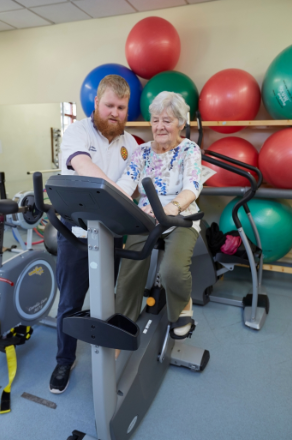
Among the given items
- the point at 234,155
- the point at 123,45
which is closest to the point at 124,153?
the point at 234,155

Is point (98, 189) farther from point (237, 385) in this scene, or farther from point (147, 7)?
point (147, 7)

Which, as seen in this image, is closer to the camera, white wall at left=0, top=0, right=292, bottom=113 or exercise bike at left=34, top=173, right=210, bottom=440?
exercise bike at left=34, top=173, right=210, bottom=440

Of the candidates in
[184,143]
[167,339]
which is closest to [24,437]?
[167,339]

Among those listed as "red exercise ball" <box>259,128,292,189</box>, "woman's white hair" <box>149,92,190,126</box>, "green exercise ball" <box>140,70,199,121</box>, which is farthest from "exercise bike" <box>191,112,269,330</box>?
"woman's white hair" <box>149,92,190,126</box>

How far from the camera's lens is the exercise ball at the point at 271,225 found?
295cm

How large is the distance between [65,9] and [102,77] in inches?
55.8

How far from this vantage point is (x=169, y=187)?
1.80 m

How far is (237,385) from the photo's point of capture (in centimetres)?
187

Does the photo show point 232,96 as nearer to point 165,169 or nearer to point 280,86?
point 280,86

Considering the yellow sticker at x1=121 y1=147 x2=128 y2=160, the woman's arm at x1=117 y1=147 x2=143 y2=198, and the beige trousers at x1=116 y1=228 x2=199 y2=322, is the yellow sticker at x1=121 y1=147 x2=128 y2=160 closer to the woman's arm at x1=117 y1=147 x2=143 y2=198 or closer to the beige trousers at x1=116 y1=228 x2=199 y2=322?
the woman's arm at x1=117 y1=147 x2=143 y2=198

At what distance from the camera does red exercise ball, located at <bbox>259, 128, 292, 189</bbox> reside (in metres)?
2.77

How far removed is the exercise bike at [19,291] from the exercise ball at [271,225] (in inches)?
74.7

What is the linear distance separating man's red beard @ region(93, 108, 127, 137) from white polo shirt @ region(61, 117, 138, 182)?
3cm

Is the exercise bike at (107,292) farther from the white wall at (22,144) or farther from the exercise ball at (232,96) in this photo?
the white wall at (22,144)
